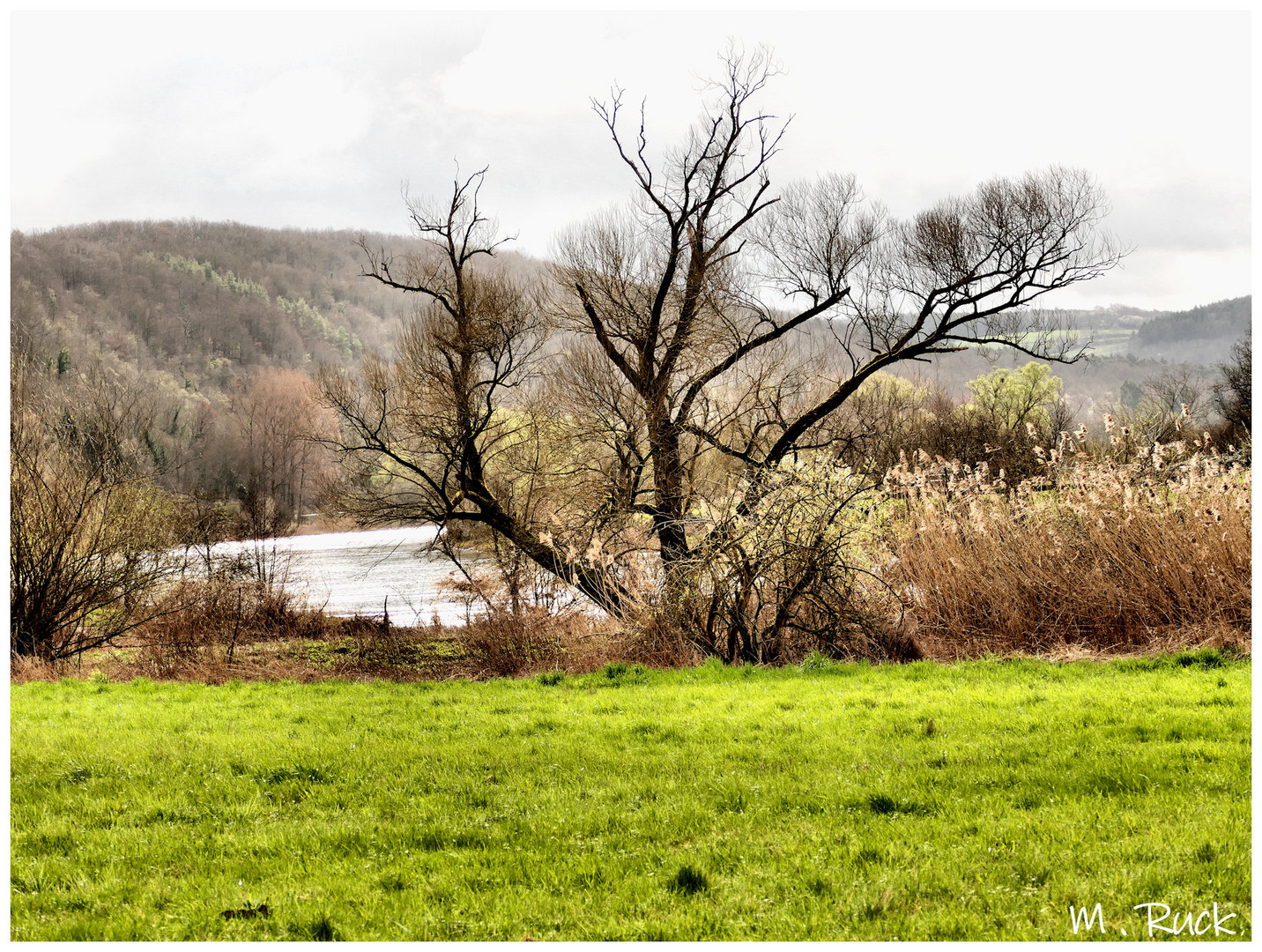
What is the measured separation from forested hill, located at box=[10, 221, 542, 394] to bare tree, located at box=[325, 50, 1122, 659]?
253ft

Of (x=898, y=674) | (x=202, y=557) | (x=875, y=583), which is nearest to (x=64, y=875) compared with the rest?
(x=898, y=674)

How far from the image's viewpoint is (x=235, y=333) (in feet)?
356

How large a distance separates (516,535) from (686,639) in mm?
4865

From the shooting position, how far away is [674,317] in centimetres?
1534

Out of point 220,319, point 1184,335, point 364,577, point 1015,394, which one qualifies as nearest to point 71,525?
point 364,577

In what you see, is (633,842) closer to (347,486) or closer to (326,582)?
(347,486)

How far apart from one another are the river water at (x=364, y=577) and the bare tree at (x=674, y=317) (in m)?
2.43

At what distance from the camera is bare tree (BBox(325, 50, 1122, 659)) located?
49.3 feet

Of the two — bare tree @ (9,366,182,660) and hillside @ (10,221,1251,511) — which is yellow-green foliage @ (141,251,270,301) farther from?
bare tree @ (9,366,182,660)

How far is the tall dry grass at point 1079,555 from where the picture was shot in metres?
9.58

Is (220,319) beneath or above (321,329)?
above

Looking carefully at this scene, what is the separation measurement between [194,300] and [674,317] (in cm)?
11237

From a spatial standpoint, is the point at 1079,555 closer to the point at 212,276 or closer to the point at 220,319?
the point at 220,319

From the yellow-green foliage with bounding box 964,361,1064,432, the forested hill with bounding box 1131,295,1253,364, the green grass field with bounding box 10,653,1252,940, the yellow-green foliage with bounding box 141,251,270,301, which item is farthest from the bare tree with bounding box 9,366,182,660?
the forested hill with bounding box 1131,295,1253,364
